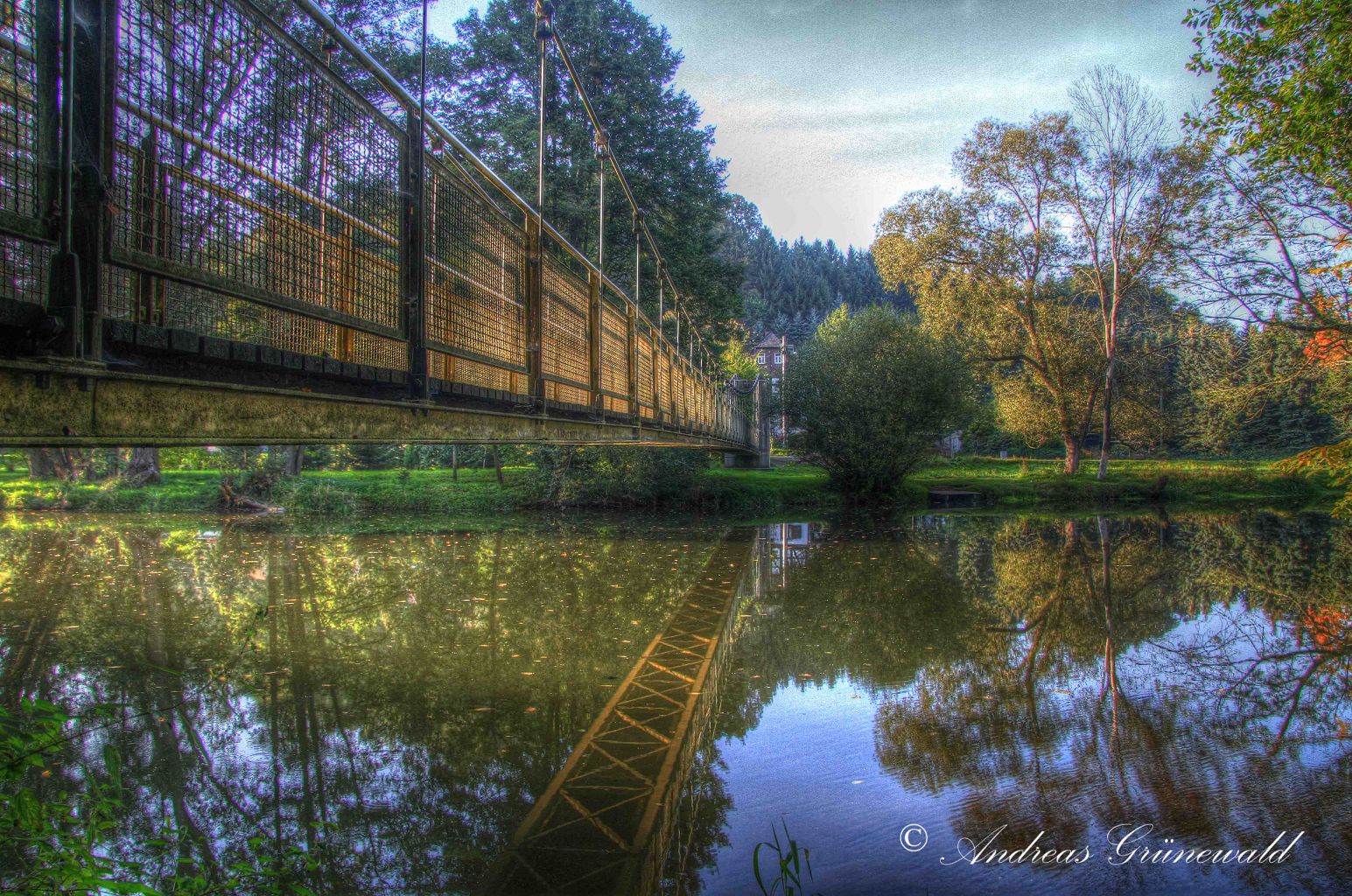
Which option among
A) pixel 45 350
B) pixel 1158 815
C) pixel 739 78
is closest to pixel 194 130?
pixel 45 350

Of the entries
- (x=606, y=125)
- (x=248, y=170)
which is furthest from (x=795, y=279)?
(x=248, y=170)

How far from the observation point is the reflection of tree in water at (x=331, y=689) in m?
3.30

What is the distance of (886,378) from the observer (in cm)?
2142

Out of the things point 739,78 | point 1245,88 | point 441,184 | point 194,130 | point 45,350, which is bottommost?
point 45,350

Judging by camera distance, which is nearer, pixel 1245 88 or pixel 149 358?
pixel 149 358

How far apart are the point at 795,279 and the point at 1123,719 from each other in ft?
224

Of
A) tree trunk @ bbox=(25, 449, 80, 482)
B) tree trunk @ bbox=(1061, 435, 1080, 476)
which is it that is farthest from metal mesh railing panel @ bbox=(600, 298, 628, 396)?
tree trunk @ bbox=(1061, 435, 1080, 476)

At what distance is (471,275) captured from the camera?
418 centimetres

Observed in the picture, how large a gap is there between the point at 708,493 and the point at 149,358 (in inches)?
742

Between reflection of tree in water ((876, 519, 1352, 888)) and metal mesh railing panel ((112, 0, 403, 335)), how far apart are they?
3209 mm

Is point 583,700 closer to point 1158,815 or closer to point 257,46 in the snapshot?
point 1158,815

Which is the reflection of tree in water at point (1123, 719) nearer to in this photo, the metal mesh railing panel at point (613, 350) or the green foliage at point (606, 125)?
the metal mesh railing panel at point (613, 350)

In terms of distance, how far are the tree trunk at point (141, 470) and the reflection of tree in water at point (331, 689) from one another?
1020 centimetres
